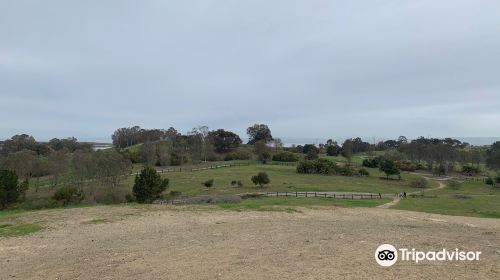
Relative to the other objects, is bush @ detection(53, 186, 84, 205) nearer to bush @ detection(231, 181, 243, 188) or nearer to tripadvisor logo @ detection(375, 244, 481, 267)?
tripadvisor logo @ detection(375, 244, 481, 267)

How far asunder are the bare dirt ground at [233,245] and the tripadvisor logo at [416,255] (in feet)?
1.02

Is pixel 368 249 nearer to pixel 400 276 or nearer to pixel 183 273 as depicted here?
pixel 400 276

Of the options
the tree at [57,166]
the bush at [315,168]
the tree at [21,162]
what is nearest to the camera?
the tree at [21,162]

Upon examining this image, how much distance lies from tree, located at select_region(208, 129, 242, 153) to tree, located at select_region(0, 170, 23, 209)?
89.6m

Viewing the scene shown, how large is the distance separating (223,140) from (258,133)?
19035mm

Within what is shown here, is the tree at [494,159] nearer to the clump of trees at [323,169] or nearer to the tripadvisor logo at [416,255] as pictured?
the clump of trees at [323,169]

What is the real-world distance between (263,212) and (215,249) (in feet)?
33.3

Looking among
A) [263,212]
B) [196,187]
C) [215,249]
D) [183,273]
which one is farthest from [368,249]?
[196,187]

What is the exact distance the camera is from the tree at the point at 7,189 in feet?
97.7

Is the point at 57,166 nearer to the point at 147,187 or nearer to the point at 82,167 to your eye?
the point at 82,167

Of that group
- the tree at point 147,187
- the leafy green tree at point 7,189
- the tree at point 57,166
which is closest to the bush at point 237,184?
the tree at point 147,187

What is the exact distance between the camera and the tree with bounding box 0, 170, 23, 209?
2978cm

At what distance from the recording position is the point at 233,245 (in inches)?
536

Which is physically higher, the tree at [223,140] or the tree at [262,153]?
the tree at [223,140]
